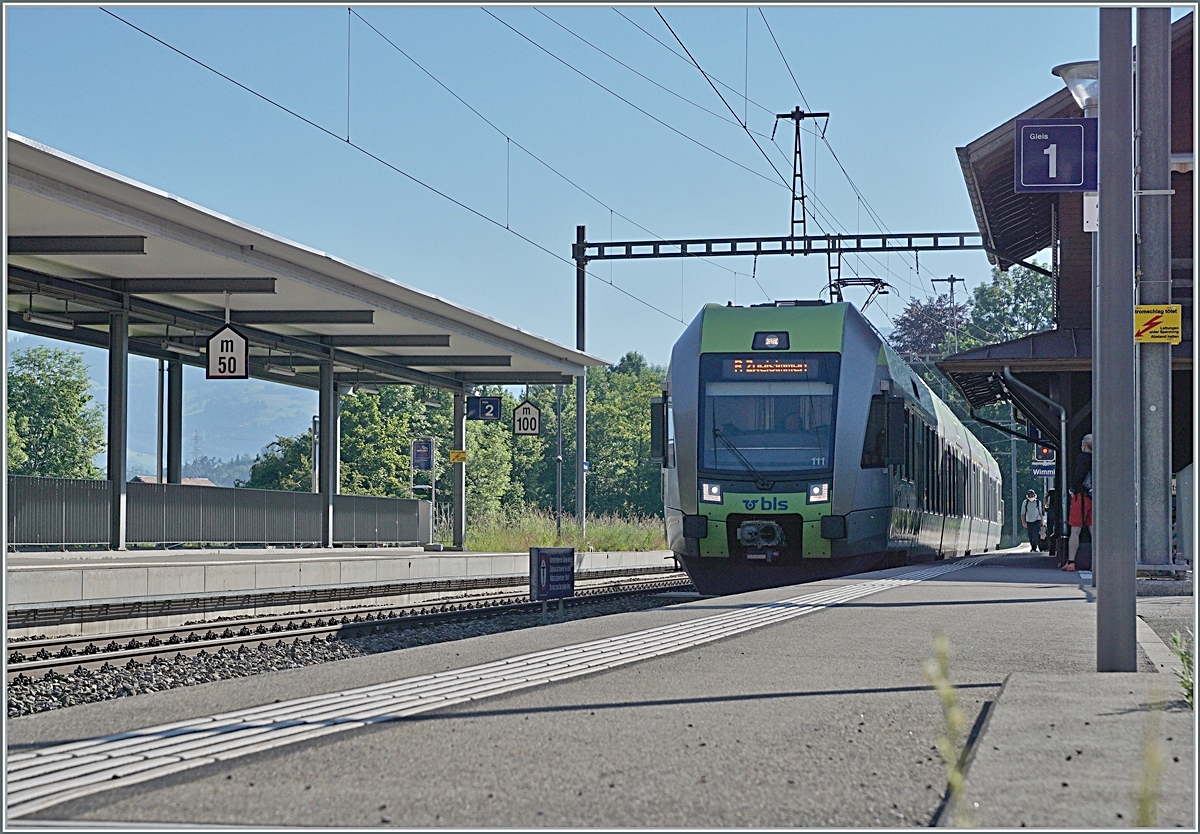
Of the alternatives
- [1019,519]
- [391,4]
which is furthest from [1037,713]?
[1019,519]

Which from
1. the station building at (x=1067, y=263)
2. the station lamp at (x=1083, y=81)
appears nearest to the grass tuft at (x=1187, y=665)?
the station lamp at (x=1083, y=81)

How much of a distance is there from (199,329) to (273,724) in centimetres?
1984

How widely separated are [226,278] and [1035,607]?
43.7 feet

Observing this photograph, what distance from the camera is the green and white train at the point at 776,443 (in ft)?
55.9

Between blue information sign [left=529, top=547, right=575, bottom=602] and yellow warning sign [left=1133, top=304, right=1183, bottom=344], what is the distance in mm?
6990

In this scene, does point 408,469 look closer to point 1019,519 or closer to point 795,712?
point 1019,519

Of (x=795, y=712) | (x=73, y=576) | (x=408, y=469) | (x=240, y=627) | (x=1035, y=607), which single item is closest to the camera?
(x=795, y=712)

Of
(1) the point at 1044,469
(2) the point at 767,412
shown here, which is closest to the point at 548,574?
(2) the point at 767,412

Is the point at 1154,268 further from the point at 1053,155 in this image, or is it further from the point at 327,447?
the point at 327,447

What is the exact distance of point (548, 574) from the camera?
57.4 feet

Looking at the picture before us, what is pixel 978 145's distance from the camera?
23.7 meters

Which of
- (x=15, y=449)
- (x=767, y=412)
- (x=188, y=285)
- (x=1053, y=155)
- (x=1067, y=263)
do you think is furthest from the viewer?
(x=15, y=449)

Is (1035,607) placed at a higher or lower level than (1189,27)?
lower

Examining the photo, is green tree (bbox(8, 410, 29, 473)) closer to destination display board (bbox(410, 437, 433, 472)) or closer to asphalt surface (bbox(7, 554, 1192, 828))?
destination display board (bbox(410, 437, 433, 472))
